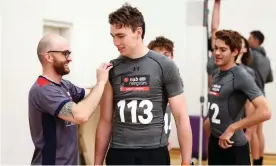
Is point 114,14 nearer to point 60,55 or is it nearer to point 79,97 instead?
point 60,55

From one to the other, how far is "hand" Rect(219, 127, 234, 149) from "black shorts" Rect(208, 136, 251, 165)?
75mm

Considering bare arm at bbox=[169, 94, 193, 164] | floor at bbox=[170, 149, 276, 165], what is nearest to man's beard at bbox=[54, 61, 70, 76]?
bare arm at bbox=[169, 94, 193, 164]

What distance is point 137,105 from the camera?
2.85m

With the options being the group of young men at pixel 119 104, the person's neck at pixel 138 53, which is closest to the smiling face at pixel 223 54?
the group of young men at pixel 119 104

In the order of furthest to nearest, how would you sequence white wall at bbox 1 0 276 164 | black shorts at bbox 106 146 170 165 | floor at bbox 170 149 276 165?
1. floor at bbox 170 149 276 165
2. white wall at bbox 1 0 276 164
3. black shorts at bbox 106 146 170 165

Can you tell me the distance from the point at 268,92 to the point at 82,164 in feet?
11.2

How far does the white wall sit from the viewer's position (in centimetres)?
552

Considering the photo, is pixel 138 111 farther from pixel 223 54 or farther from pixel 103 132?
pixel 223 54

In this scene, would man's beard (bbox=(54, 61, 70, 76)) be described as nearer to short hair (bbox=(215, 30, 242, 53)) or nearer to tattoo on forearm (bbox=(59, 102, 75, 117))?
tattoo on forearm (bbox=(59, 102, 75, 117))

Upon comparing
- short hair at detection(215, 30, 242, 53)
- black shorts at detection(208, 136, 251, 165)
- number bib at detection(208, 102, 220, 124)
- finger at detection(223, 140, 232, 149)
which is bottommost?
black shorts at detection(208, 136, 251, 165)

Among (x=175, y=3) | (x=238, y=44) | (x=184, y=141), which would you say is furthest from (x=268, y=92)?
(x=184, y=141)

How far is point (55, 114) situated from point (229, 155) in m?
1.54

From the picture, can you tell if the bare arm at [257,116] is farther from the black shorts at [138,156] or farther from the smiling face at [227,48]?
the black shorts at [138,156]

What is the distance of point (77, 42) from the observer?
7.06 m
